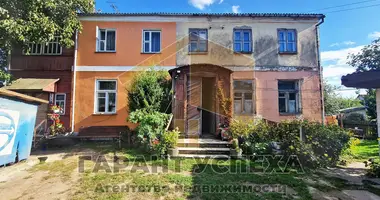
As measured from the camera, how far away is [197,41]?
37.1ft

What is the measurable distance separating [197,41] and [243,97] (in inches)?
157

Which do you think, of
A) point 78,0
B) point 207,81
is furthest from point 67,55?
point 207,81

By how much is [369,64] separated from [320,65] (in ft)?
24.4

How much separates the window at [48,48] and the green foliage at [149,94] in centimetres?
519

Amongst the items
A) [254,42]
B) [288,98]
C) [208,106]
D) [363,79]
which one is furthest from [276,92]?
[363,79]

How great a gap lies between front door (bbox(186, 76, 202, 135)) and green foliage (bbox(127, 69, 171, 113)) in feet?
3.20

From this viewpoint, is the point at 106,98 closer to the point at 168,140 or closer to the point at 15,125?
the point at 15,125

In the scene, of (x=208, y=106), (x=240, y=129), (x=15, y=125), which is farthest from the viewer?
(x=208, y=106)

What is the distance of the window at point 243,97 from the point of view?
35.6ft

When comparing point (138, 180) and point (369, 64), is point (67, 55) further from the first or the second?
point (369, 64)

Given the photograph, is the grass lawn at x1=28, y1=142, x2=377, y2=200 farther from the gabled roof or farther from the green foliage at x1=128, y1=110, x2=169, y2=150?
the gabled roof

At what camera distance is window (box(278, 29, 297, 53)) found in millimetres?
11430

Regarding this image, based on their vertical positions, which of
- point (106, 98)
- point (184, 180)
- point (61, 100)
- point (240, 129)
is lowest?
point (184, 180)

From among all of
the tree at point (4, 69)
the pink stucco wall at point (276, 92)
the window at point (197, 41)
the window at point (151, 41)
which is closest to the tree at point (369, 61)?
the pink stucco wall at point (276, 92)
